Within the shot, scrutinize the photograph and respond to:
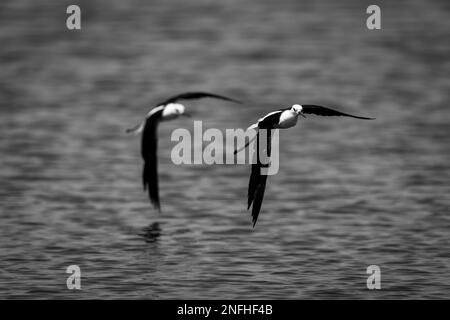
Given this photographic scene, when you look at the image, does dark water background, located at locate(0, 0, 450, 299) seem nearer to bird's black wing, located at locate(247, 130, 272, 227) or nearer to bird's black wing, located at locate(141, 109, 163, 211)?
bird's black wing, located at locate(247, 130, 272, 227)

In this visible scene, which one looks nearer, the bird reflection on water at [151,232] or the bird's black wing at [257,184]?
the bird's black wing at [257,184]

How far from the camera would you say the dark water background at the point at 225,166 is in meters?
15.3

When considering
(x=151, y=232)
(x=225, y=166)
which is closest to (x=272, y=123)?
(x=151, y=232)

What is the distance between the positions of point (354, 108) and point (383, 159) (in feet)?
17.0

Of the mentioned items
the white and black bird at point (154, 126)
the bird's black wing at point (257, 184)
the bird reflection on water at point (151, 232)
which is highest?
the white and black bird at point (154, 126)

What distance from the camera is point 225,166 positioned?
73.5ft

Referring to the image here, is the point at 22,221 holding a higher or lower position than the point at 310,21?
lower

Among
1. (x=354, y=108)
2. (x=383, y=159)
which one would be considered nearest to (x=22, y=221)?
(x=383, y=159)

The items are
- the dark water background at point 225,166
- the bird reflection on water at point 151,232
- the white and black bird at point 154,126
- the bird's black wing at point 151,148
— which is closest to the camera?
the white and black bird at point 154,126

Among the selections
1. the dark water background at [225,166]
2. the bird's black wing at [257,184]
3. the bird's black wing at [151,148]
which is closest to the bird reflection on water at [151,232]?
the dark water background at [225,166]

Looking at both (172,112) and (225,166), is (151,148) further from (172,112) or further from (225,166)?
(225,166)

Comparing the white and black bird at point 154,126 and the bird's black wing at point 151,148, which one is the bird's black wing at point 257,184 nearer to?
the white and black bird at point 154,126

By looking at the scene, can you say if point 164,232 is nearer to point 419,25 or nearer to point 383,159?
point 383,159

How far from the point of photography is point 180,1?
1756 inches
